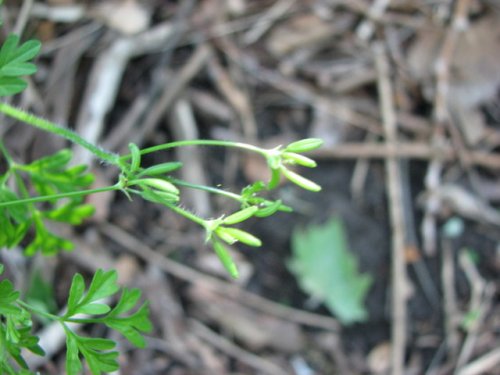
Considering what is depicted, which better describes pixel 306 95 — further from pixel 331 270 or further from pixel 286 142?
pixel 331 270

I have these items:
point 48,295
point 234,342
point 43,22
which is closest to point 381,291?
point 234,342

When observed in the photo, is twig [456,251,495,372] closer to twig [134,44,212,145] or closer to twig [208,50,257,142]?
twig [208,50,257,142]

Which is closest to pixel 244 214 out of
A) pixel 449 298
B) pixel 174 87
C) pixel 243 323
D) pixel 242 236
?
pixel 242 236

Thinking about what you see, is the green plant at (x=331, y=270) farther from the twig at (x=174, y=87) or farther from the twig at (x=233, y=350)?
the twig at (x=174, y=87)

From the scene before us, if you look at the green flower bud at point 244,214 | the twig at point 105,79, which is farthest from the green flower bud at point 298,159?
the twig at point 105,79

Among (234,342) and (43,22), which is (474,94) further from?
(43,22)

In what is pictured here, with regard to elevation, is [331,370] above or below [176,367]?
below

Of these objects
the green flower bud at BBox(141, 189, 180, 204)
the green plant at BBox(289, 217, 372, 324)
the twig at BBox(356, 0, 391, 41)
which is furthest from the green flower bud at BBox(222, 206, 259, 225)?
the twig at BBox(356, 0, 391, 41)
